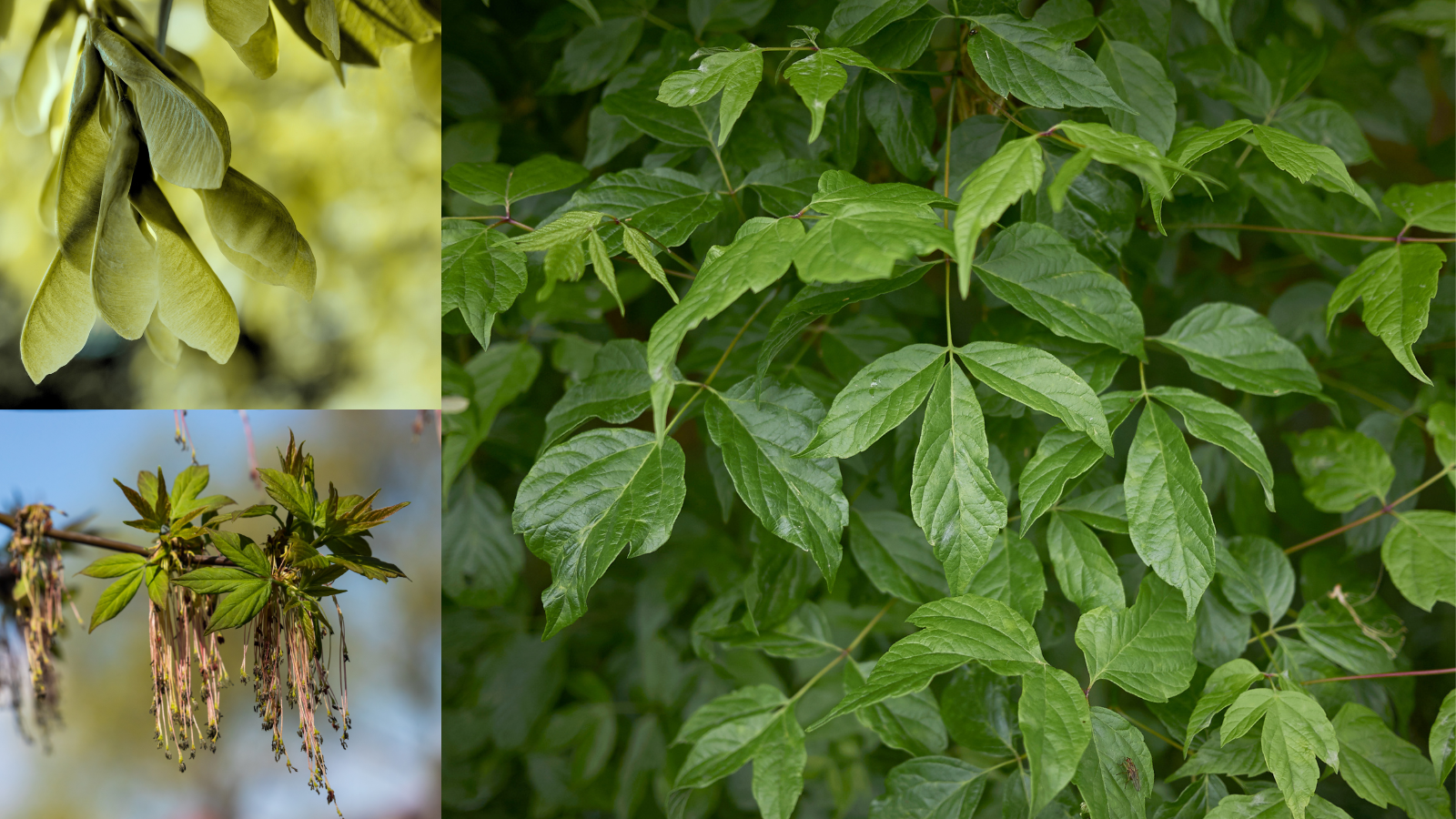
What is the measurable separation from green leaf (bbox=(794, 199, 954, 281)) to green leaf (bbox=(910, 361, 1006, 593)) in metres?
0.14

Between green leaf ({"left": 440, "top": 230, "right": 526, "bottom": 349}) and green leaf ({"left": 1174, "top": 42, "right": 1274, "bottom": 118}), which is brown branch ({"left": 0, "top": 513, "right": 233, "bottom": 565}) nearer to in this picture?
green leaf ({"left": 440, "top": 230, "right": 526, "bottom": 349})

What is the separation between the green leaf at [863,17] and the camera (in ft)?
1.89

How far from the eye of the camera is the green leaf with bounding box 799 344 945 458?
53 cm

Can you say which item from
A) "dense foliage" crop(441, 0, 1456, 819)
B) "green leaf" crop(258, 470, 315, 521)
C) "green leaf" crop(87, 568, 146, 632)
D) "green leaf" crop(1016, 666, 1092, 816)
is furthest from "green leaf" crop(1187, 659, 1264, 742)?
"green leaf" crop(87, 568, 146, 632)

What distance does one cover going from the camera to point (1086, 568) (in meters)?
0.63

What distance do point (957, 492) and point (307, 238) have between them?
0.56m

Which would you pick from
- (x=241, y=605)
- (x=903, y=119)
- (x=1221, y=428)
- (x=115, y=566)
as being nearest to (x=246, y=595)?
(x=241, y=605)

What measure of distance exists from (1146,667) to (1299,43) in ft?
2.44

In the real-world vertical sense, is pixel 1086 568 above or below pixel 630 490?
below

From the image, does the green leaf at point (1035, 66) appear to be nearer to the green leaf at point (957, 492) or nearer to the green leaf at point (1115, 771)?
the green leaf at point (957, 492)

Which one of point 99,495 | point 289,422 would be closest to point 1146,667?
point 289,422

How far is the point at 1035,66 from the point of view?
0.57 metres

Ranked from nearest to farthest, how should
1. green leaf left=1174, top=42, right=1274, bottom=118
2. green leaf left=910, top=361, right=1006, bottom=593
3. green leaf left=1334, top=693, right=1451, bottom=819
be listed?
1. green leaf left=910, top=361, right=1006, bottom=593
2. green leaf left=1334, top=693, right=1451, bottom=819
3. green leaf left=1174, top=42, right=1274, bottom=118

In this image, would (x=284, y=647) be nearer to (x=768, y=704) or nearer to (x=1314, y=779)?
(x=768, y=704)
